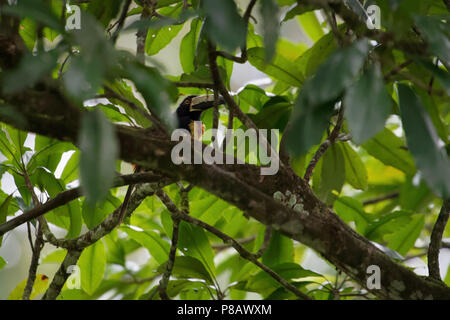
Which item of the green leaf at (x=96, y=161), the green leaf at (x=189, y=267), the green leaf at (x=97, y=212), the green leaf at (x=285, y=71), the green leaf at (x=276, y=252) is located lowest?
the green leaf at (x=96, y=161)

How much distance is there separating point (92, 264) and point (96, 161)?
6.43 feet

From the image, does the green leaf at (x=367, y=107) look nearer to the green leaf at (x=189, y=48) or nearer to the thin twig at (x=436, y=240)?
the thin twig at (x=436, y=240)

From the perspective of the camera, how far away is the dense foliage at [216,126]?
1030mm

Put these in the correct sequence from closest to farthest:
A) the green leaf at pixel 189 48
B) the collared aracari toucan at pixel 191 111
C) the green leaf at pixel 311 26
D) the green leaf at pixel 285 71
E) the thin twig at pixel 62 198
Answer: the thin twig at pixel 62 198, the green leaf at pixel 285 71, the green leaf at pixel 189 48, the green leaf at pixel 311 26, the collared aracari toucan at pixel 191 111

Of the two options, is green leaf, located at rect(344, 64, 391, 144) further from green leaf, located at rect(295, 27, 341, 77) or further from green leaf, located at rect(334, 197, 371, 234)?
green leaf, located at rect(334, 197, 371, 234)

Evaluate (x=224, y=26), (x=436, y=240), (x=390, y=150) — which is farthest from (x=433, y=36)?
(x=390, y=150)

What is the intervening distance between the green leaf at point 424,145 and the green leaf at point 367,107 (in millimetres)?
129

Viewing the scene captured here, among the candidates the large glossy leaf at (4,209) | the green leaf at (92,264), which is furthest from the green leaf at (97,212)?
the large glossy leaf at (4,209)

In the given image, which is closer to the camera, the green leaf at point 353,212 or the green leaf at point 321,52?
the green leaf at point 321,52

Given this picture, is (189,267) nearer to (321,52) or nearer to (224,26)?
(321,52)

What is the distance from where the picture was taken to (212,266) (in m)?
2.59

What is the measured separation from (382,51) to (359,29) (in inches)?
18.1
